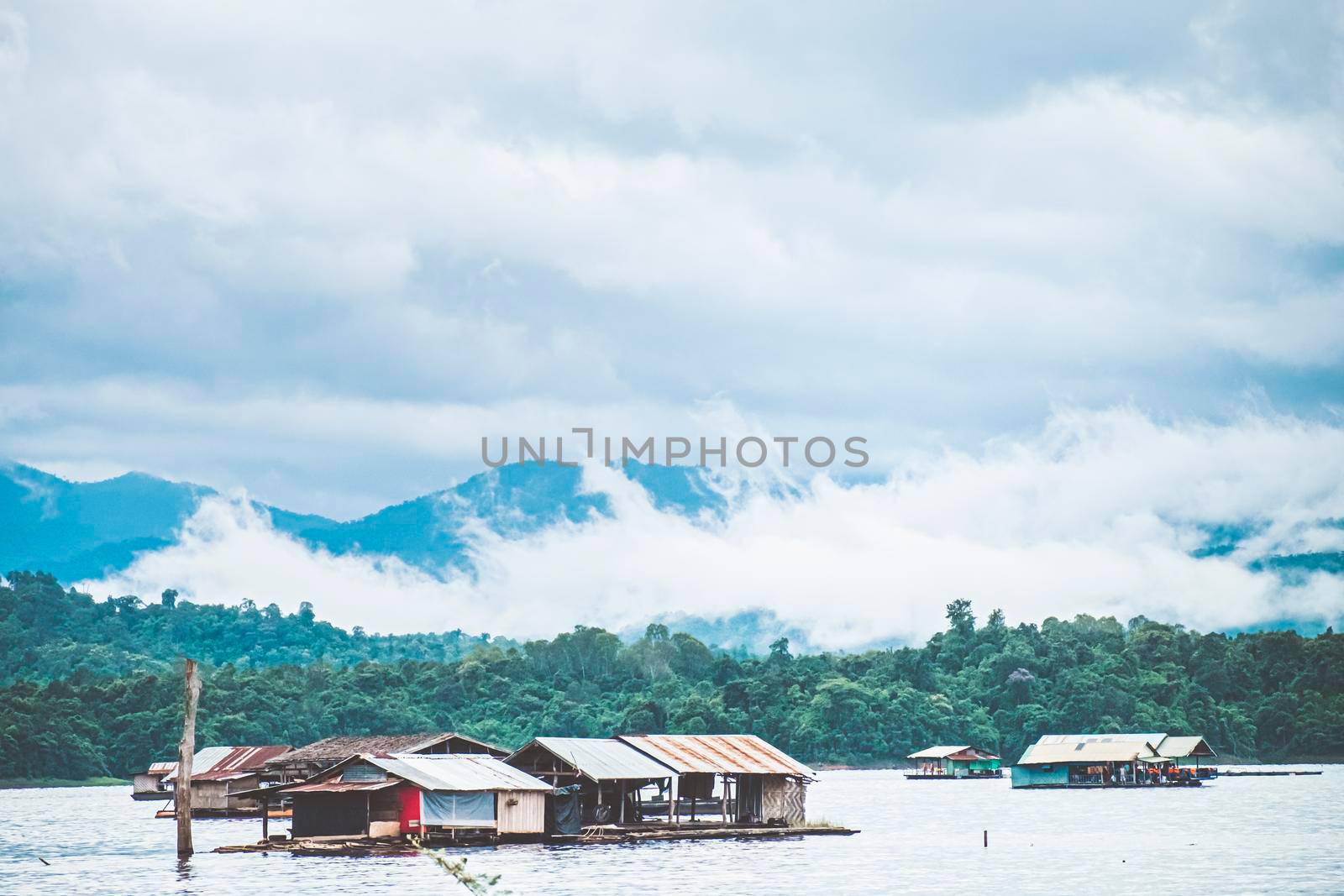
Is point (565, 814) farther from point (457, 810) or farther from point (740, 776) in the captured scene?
point (740, 776)

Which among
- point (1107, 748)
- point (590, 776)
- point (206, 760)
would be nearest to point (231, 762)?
point (206, 760)

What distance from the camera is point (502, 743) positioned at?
640ft

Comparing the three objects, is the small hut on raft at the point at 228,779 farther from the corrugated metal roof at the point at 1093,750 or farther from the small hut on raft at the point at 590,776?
the corrugated metal roof at the point at 1093,750

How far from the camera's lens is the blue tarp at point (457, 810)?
71438 mm

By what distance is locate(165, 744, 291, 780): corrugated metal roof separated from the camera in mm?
110500

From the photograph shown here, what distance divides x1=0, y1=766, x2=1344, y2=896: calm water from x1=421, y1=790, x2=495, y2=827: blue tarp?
1408mm

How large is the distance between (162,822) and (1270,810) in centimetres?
7208

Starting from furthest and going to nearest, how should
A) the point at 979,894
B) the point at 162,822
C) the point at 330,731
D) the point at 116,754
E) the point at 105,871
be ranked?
the point at 330,731
the point at 116,754
the point at 162,822
the point at 105,871
the point at 979,894

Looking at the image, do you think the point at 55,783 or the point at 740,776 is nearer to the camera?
the point at 740,776

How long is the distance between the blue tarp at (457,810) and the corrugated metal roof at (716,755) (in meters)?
10.2

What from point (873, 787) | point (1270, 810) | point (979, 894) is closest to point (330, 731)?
point (873, 787)

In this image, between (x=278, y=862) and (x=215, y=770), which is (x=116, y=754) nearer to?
(x=215, y=770)

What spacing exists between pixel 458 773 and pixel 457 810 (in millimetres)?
2523

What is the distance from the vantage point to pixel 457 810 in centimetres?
7188
